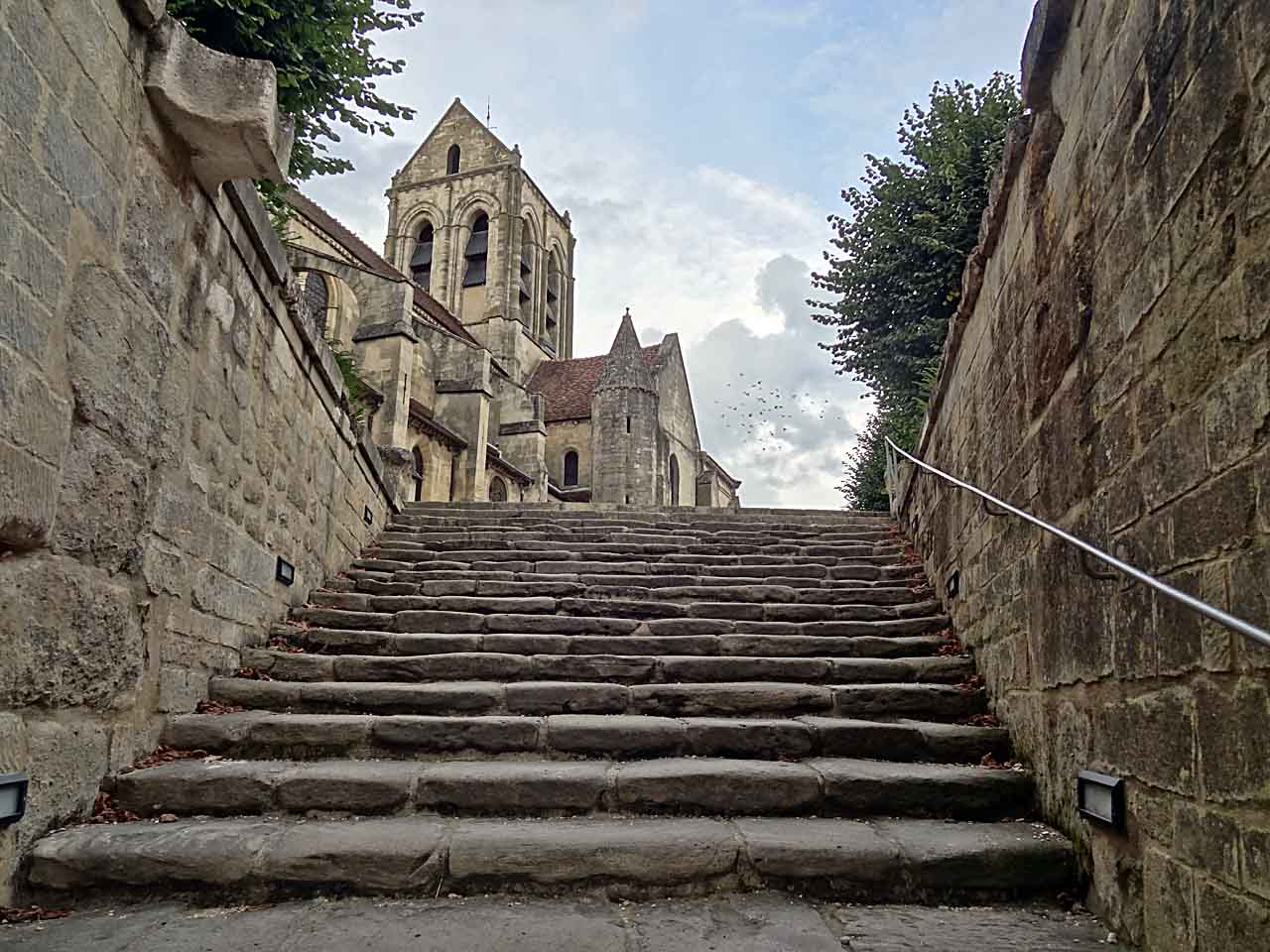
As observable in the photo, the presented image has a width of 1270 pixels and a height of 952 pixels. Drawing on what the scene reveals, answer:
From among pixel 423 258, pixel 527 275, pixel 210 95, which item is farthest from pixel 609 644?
pixel 423 258

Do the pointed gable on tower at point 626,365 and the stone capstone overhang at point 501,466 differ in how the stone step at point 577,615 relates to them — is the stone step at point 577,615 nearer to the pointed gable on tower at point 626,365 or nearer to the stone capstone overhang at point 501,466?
the stone capstone overhang at point 501,466

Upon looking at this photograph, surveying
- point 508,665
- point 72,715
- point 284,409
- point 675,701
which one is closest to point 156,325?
point 72,715

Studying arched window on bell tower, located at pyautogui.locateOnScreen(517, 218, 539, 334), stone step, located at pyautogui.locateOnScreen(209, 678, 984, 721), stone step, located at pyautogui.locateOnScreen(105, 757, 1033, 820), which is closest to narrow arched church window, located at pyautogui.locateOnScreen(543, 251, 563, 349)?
arched window on bell tower, located at pyautogui.locateOnScreen(517, 218, 539, 334)

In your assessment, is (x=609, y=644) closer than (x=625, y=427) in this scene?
Yes

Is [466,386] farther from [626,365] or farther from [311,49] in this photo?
[311,49]

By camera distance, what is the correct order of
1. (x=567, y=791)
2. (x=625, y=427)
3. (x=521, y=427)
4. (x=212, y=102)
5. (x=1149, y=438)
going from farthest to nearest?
(x=625, y=427) < (x=521, y=427) < (x=212, y=102) < (x=567, y=791) < (x=1149, y=438)

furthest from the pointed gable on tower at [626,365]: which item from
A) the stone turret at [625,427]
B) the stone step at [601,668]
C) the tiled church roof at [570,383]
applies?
the stone step at [601,668]

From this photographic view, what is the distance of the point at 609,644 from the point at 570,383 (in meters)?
28.6

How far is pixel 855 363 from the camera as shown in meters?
11.7

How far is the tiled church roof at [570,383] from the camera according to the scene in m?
30.7

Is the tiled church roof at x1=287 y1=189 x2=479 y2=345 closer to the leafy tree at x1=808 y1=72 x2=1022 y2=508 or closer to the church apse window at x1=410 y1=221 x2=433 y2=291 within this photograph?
the church apse window at x1=410 y1=221 x2=433 y2=291

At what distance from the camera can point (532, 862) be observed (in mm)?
2805

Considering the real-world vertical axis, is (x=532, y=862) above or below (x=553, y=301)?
below

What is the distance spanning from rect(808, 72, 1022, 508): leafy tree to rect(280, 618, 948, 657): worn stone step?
4726 millimetres
